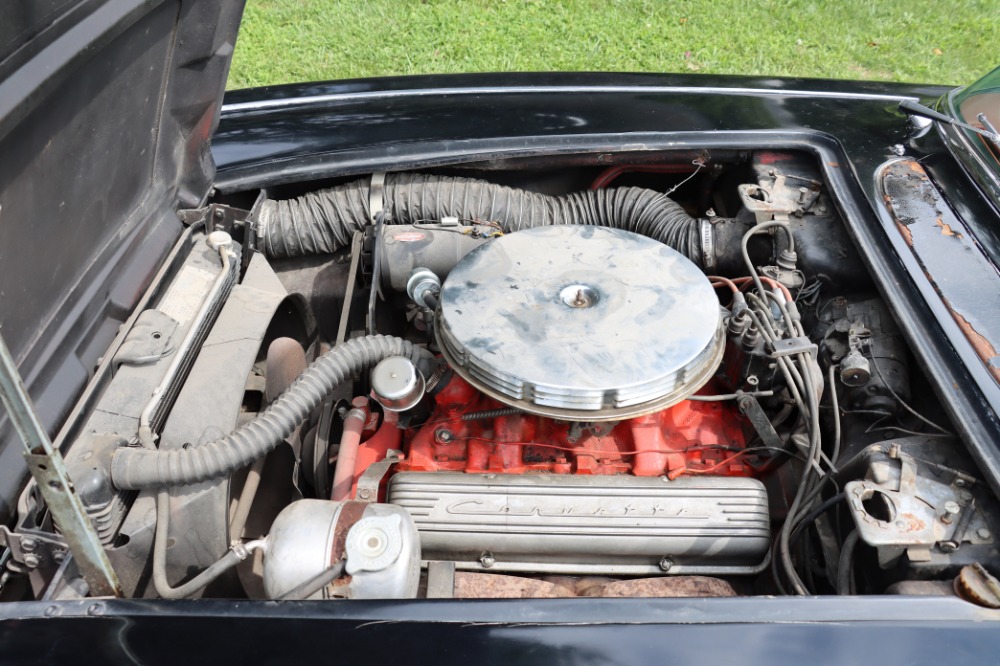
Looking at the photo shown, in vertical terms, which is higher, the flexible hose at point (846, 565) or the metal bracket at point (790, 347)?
the metal bracket at point (790, 347)

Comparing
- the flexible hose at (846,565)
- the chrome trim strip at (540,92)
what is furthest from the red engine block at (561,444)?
the chrome trim strip at (540,92)

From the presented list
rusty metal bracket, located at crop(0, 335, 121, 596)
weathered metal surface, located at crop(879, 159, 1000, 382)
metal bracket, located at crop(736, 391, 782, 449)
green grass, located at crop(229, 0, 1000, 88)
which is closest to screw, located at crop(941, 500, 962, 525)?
weathered metal surface, located at crop(879, 159, 1000, 382)

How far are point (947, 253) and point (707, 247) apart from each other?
521 millimetres

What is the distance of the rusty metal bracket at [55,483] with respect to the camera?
878mm

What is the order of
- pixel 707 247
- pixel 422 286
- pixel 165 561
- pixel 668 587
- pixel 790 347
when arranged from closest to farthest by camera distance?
1. pixel 165 561
2. pixel 668 587
3. pixel 790 347
4. pixel 422 286
5. pixel 707 247

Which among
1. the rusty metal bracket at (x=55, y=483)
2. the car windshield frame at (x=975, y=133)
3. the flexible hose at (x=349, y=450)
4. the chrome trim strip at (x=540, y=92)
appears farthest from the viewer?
the chrome trim strip at (x=540, y=92)

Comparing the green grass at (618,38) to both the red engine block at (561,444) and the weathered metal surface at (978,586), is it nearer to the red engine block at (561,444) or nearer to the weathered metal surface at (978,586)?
the red engine block at (561,444)

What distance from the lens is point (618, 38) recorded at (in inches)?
199

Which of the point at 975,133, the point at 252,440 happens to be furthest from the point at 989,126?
the point at 252,440

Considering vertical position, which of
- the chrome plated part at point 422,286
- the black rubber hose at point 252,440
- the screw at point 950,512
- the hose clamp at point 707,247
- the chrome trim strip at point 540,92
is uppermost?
the chrome trim strip at point 540,92

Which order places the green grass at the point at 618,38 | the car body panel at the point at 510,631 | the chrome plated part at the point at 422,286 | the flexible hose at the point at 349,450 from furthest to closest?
the green grass at the point at 618,38
the chrome plated part at the point at 422,286
the flexible hose at the point at 349,450
the car body panel at the point at 510,631

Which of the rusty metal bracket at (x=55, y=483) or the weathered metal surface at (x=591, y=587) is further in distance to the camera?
the weathered metal surface at (x=591, y=587)

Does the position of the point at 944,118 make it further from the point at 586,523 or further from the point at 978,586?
the point at 586,523

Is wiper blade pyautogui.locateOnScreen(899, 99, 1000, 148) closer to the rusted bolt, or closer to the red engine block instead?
the red engine block
